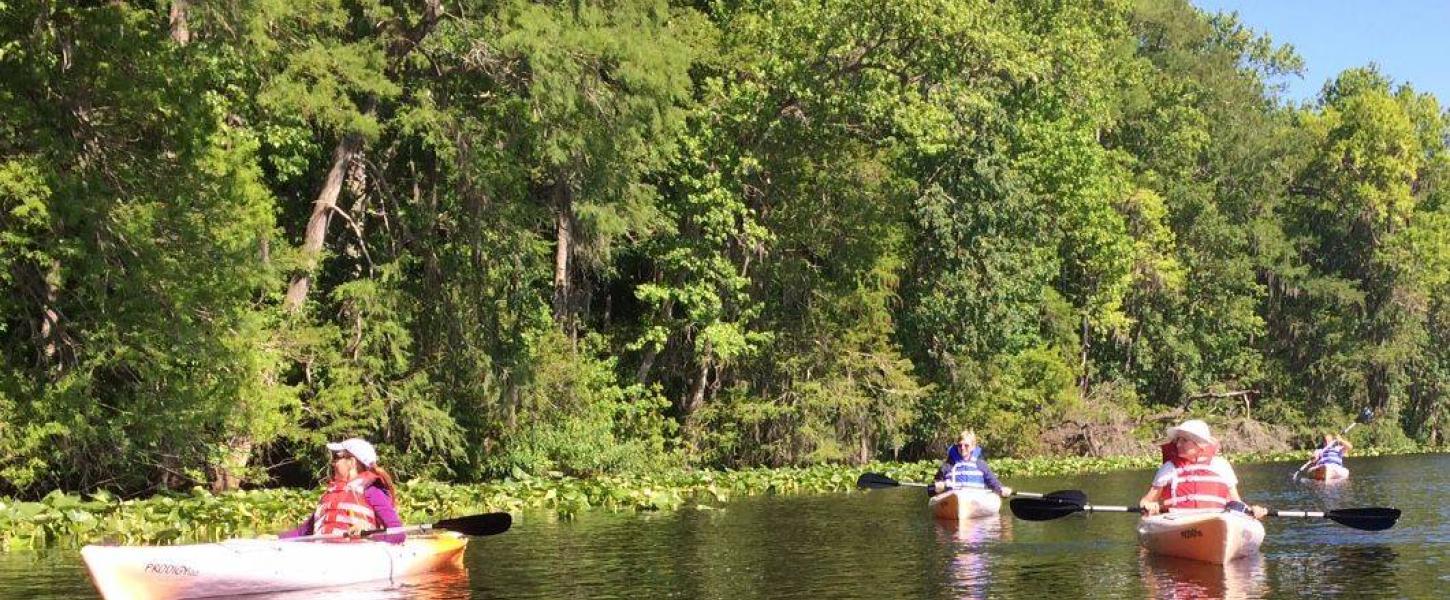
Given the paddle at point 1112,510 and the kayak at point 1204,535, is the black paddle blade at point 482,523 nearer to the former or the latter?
the paddle at point 1112,510

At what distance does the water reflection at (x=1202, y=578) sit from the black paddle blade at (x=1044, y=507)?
1.79 meters

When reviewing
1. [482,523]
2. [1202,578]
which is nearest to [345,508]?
[482,523]

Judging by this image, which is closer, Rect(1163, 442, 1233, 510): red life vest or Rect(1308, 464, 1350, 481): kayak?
Rect(1163, 442, 1233, 510): red life vest

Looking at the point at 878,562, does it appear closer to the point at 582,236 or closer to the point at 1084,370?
the point at 582,236

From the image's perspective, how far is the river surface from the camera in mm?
15344

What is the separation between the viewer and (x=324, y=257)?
100ft

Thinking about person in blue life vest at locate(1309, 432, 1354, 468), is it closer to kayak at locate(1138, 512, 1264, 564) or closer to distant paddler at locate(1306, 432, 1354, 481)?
distant paddler at locate(1306, 432, 1354, 481)

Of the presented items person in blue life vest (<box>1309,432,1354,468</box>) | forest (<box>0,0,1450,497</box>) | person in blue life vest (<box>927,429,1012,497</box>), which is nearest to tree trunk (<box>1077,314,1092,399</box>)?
forest (<box>0,0,1450,497</box>)

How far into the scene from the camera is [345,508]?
1683 centimetres

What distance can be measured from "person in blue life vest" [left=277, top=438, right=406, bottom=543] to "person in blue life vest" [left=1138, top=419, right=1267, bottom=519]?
8.26 meters

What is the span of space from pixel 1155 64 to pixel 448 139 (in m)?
41.4

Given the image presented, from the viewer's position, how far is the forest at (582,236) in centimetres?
2439

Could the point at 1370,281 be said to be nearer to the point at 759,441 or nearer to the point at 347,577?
the point at 759,441

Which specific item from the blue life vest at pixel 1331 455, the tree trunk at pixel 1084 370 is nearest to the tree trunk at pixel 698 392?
the blue life vest at pixel 1331 455
